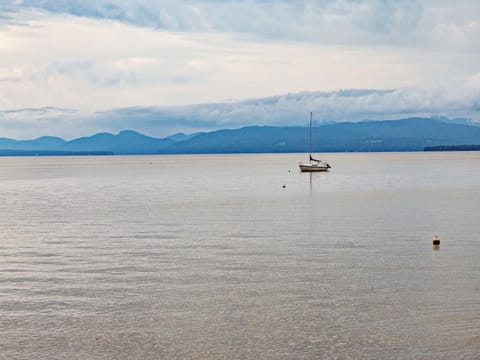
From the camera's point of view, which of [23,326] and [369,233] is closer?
[23,326]

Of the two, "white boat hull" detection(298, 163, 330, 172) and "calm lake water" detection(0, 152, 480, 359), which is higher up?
"white boat hull" detection(298, 163, 330, 172)

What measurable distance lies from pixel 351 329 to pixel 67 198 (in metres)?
59.6

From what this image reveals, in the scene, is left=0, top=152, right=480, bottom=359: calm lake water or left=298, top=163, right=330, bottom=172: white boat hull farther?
left=298, top=163, right=330, bottom=172: white boat hull

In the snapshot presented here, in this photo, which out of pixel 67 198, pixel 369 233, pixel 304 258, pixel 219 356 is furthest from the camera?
pixel 67 198

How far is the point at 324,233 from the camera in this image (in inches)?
1591

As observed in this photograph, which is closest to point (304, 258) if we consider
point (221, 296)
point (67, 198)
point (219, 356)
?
point (221, 296)

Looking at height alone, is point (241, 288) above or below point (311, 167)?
below

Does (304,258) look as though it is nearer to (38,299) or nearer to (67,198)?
(38,299)

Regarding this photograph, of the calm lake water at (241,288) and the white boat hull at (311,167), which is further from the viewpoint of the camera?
the white boat hull at (311,167)

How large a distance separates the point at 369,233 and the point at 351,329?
2105cm

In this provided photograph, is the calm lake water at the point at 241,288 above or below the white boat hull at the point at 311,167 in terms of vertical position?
below

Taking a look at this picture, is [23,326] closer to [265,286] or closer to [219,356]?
[219,356]

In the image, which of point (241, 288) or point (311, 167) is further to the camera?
point (311, 167)

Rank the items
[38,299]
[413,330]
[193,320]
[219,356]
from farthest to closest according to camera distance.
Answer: [38,299], [193,320], [413,330], [219,356]
